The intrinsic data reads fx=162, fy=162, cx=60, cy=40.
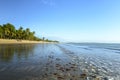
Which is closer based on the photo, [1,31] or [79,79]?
[79,79]

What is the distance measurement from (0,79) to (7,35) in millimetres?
98135

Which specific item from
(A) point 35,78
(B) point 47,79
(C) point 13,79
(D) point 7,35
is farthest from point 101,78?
(D) point 7,35

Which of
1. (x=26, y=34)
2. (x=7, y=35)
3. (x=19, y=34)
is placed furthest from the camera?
(x=26, y=34)

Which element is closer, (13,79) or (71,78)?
(13,79)

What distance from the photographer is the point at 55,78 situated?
988cm

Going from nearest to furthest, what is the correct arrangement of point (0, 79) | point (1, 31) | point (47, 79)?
1. point (0, 79)
2. point (47, 79)
3. point (1, 31)

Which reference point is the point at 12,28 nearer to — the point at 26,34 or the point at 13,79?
the point at 26,34

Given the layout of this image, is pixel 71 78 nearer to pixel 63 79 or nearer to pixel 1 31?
pixel 63 79

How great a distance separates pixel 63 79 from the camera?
32.0ft

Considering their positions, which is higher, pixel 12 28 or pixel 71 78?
pixel 12 28

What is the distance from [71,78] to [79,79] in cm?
52

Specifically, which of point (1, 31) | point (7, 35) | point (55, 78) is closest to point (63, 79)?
point (55, 78)

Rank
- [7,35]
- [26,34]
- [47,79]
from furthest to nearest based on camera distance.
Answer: [26,34] < [7,35] < [47,79]

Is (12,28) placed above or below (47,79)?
above
